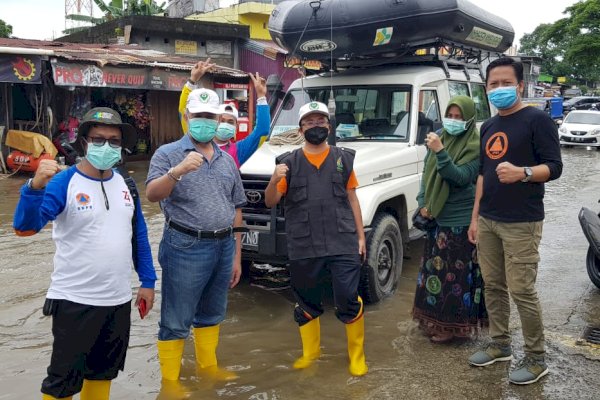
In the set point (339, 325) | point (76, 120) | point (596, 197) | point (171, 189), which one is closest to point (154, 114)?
point (76, 120)

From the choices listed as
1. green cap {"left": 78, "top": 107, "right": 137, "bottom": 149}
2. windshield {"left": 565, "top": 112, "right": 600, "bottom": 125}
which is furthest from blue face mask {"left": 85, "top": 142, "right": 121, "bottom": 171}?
windshield {"left": 565, "top": 112, "right": 600, "bottom": 125}

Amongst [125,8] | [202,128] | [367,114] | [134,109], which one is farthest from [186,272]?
[125,8]

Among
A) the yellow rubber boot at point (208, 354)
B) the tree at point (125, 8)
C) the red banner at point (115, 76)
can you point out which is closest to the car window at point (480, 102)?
the yellow rubber boot at point (208, 354)

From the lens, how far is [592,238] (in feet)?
16.9

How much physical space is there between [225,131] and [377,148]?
1.85 meters

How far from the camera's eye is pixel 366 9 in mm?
5523

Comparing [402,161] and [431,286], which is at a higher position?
[402,161]

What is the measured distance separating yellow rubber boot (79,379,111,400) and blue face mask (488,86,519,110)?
9.23ft

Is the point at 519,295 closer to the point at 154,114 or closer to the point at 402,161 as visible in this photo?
the point at 402,161

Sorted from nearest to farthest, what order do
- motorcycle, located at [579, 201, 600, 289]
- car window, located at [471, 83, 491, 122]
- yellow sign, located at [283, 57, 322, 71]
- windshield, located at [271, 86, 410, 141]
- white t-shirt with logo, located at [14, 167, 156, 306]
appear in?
white t-shirt with logo, located at [14, 167, 156, 306] < motorcycle, located at [579, 201, 600, 289] < windshield, located at [271, 86, 410, 141] < yellow sign, located at [283, 57, 322, 71] < car window, located at [471, 83, 491, 122]

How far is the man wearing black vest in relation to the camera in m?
3.77

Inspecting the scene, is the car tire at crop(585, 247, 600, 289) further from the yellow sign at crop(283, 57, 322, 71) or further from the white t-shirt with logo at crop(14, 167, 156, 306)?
the white t-shirt with logo at crop(14, 167, 156, 306)

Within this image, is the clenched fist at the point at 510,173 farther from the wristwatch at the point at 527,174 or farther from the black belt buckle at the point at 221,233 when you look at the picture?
the black belt buckle at the point at 221,233

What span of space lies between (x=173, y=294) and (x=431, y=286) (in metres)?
1.97
